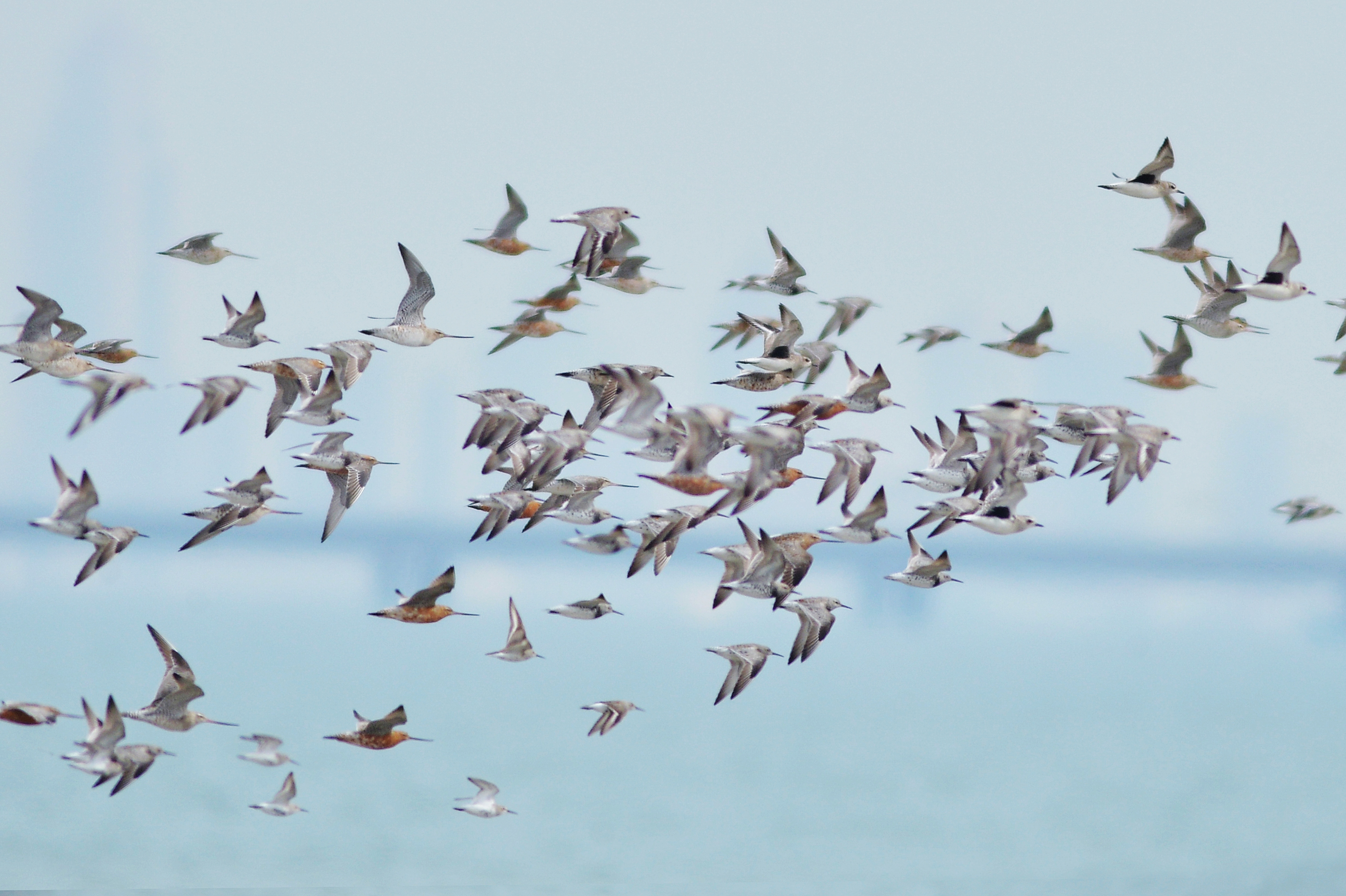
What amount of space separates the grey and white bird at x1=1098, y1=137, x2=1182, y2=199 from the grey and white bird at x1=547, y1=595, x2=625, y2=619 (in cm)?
587

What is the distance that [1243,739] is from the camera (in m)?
40.3

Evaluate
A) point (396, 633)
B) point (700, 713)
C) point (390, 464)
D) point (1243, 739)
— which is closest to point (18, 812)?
point (390, 464)

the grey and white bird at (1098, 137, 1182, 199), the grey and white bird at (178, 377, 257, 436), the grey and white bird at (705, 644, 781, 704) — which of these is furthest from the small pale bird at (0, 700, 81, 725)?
the grey and white bird at (1098, 137, 1182, 199)

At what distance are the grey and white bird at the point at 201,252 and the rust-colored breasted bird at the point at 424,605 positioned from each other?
3.65 m

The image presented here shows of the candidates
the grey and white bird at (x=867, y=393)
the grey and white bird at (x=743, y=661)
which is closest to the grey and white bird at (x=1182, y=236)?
the grey and white bird at (x=867, y=393)

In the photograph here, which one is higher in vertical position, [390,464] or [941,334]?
[941,334]

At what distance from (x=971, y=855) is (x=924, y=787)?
6263 millimetres

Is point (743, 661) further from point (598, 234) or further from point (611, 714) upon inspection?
point (598, 234)

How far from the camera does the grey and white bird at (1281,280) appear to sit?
11.4m

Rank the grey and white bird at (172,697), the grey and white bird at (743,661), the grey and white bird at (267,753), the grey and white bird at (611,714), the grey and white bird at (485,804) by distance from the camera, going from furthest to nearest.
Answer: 1. the grey and white bird at (485,804)
2. the grey and white bird at (267,753)
3. the grey and white bird at (611,714)
4. the grey and white bird at (743,661)
5. the grey and white bird at (172,697)

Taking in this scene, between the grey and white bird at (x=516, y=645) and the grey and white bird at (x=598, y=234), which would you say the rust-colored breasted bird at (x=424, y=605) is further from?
the grey and white bird at (x=598, y=234)

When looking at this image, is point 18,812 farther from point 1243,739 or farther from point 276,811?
point 1243,739

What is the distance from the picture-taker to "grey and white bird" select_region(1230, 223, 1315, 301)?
11.4 m

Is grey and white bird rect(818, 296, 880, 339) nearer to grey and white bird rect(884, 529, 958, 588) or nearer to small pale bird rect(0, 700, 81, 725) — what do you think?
grey and white bird rect(884, 529, 958, 588)
